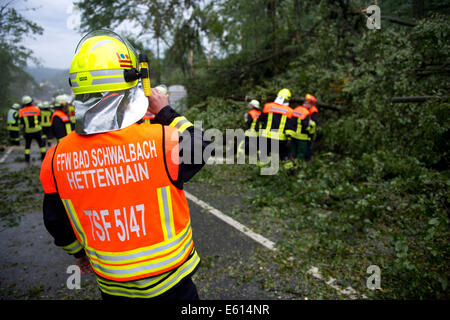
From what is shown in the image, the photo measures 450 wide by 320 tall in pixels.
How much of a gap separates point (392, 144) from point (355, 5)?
426cm

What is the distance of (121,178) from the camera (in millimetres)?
1523

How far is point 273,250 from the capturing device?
401 centimetres

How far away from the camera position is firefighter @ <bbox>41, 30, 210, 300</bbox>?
1.54m

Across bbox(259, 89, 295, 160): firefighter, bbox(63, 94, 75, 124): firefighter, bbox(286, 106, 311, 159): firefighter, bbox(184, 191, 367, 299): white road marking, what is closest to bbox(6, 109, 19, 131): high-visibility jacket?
bbox(63, 94, 75, 124): firefighter

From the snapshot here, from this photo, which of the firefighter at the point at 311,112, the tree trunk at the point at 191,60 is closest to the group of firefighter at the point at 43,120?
the firefighter at the point at 311,112

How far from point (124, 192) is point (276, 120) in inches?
220

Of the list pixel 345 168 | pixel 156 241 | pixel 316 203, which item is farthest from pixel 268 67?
pixel 156 241

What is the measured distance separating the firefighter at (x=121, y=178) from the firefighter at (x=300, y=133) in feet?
17.8

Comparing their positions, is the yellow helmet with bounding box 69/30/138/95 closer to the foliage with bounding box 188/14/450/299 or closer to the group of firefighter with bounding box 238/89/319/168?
the foliage with bounding box 188/14/450/299

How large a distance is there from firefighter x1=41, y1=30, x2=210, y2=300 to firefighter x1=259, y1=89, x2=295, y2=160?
523cm

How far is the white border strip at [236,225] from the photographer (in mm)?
4203

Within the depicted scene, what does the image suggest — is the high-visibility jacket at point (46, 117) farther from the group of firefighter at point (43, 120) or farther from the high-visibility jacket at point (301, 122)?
the high-visibility jacket at point (301, 122)

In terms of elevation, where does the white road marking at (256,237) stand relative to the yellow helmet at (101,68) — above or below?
below
